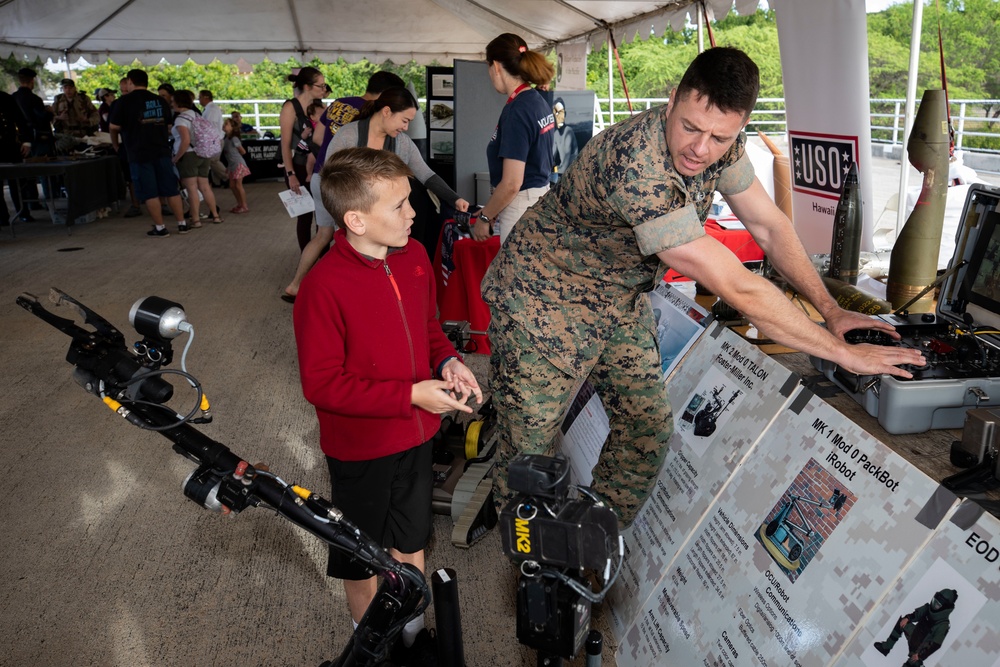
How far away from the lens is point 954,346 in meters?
1.73

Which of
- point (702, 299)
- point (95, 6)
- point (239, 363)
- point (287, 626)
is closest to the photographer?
point (287, 626)

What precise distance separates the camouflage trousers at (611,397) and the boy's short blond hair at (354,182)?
532 millimetres

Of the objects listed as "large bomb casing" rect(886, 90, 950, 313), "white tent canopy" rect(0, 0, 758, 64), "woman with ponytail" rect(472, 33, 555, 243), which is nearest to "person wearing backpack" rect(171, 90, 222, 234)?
"white tent canopy" rect(0, 0, 758, 64)

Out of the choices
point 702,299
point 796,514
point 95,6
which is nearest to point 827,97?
point 702,299

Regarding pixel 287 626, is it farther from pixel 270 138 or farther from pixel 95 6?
pixel 270 138

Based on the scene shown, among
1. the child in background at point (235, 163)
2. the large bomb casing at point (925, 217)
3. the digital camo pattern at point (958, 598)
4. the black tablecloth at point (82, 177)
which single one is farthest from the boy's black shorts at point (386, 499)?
the child in background at point (235, 163)

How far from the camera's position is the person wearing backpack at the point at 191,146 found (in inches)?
355

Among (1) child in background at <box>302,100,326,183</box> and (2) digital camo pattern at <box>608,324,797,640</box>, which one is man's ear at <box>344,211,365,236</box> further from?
(1) child in background at <box>302,100,326,183</box>

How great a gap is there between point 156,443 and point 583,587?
10.7 ft

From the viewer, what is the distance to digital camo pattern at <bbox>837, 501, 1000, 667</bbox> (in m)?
1.24

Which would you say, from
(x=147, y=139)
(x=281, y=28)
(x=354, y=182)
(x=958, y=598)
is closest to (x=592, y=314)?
(x=354, y=182)

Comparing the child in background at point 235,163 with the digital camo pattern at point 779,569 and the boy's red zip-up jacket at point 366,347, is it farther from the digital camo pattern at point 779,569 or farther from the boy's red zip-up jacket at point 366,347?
the digital camo pattern at point 779,569

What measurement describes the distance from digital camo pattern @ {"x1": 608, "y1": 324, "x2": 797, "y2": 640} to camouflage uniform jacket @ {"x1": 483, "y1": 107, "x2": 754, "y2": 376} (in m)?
0.29

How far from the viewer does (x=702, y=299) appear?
9.81 ft
